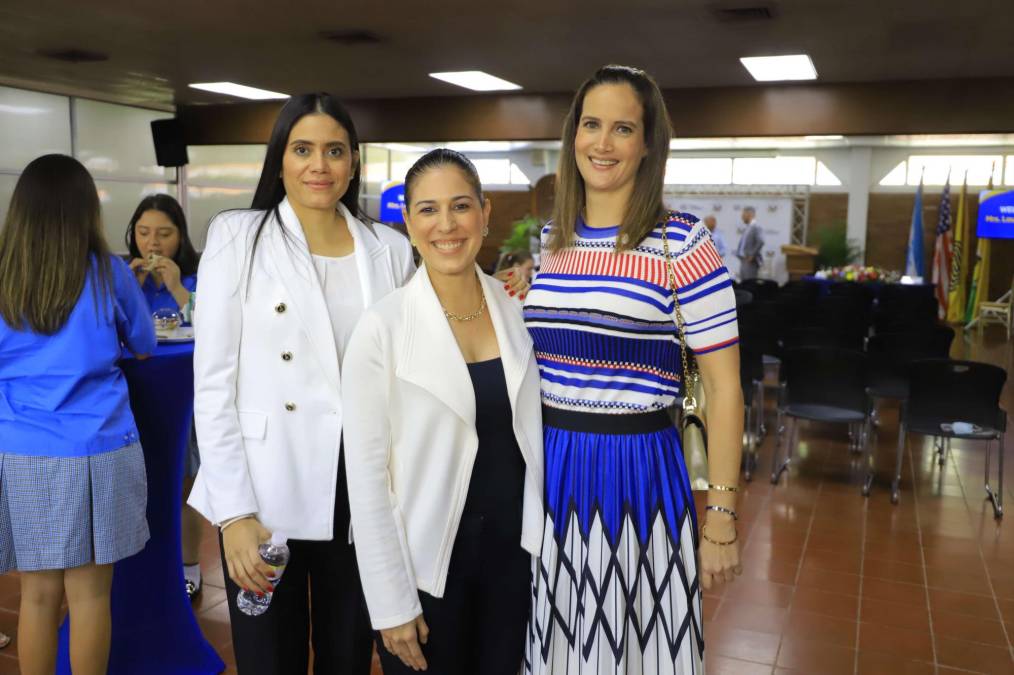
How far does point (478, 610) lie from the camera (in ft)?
5.73

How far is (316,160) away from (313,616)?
1.05m

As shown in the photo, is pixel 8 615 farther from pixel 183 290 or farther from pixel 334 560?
pixel 334 560

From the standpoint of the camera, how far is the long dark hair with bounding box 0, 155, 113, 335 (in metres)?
2.29

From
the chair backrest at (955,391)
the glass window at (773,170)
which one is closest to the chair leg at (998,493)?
the chair backrest at (955,391)

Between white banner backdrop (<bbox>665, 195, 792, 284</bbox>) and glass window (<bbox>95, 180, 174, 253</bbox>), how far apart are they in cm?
964

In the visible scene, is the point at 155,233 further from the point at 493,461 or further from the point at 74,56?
the point at 74,56

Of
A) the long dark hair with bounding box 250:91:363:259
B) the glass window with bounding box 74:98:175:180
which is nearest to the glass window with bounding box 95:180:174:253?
the glass window with bounding box 74:98:175:180

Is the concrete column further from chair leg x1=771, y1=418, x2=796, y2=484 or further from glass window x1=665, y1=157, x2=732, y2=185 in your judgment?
chair leg x1=771, y1=418, x2=796, y2=484

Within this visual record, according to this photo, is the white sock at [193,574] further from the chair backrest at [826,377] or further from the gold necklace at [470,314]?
the chair backrest at [826,377]

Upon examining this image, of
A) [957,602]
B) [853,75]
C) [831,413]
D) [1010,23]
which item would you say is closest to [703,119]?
[853,75]

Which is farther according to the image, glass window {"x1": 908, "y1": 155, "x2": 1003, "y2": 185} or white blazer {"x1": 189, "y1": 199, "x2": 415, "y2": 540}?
glass window {"x1": 908, "y1": 155, "x2": 1003, "y2": 185}

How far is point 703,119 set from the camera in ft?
30.8

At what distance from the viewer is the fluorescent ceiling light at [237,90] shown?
32.3 ft

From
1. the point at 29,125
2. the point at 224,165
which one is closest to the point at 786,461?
the point at 29,125
